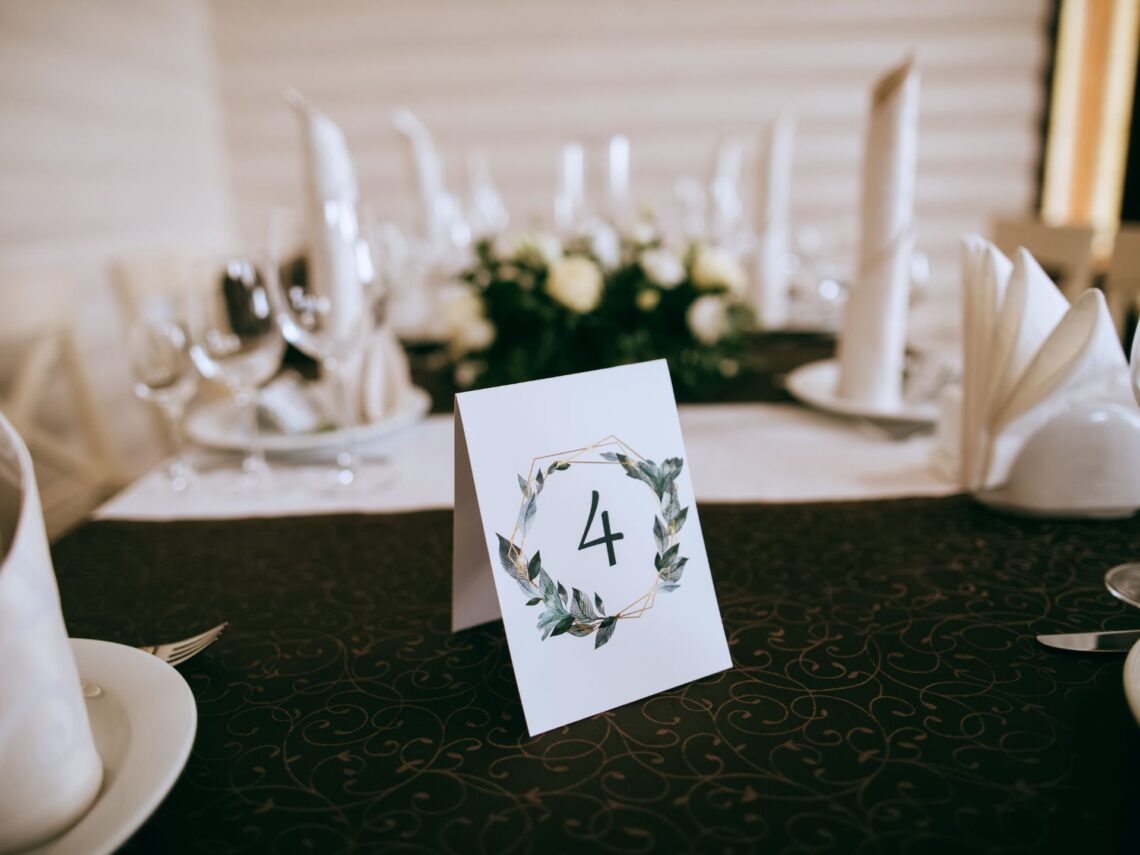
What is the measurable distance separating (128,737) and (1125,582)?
76 cm

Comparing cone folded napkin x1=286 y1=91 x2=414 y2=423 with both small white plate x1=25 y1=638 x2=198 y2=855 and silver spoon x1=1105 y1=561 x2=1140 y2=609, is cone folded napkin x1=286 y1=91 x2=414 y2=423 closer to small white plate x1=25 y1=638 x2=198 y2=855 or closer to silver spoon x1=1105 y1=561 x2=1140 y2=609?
small white plate x1=25 y1=638 x2=198 y2=855

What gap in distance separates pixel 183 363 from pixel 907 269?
992 mm

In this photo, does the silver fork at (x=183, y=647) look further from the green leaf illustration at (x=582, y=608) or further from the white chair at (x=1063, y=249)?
the white chair at (x=1063, y=249)

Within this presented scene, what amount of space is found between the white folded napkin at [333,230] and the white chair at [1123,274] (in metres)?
1.49

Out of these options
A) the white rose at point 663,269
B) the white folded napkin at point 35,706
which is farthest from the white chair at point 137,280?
the white folded napkin at point 35,706

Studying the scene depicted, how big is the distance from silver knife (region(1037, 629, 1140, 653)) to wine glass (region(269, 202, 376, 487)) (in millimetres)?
756

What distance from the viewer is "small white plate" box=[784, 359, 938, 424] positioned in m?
1.14

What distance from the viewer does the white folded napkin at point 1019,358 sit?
0.78 metres

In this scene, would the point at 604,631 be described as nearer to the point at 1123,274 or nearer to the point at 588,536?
the point at 588,536

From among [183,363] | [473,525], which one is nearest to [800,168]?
[183,363]

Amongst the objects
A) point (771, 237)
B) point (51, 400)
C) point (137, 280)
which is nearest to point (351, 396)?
point (137, 280)

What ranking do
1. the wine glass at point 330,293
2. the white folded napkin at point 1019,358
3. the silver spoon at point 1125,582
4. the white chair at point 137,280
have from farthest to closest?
the white chair at point 137,280, the wine glass at point 330,293, the white folded napkin at point 1019,358, the silver spoon at point 1125,582

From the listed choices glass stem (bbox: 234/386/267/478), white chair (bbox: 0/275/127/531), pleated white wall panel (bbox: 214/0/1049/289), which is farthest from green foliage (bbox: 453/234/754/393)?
pleated white wall panel (bbox: 214/0/1049/289)

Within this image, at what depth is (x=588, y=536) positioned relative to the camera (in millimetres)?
576
